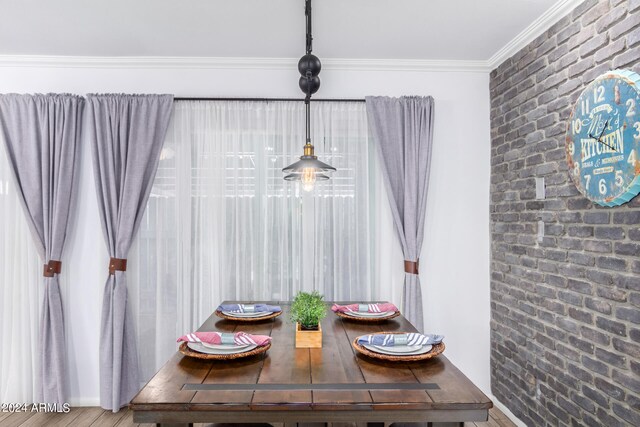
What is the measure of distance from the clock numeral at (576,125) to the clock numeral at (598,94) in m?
0.16

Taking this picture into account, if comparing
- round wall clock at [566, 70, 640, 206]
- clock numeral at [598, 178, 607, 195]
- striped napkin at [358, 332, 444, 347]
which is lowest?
striped napkin at [358, 332, 444, 347]

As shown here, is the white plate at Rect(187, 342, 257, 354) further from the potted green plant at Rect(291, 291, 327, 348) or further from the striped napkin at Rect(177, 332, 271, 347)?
the potted green plant at Rect(291, 291, 327, 348)

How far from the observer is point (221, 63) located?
344 cm

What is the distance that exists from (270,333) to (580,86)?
2133 mm

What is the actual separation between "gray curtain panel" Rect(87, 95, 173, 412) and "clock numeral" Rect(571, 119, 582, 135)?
276cm

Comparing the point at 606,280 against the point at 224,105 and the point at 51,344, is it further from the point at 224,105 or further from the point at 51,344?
the point at 51,344

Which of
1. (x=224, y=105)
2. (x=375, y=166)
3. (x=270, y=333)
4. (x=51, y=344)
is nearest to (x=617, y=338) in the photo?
(x=270, y=333)

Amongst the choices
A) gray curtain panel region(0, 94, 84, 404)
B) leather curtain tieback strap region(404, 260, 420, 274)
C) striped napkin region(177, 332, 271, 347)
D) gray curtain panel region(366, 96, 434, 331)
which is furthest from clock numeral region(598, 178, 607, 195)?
gray curtain panel region(0, 94, 84, 404)

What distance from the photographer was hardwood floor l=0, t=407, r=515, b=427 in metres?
3.05

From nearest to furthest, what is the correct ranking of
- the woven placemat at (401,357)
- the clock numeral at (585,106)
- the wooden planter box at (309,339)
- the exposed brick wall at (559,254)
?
the woven placemat at (401,357)
the wooden planter box at (309,339)
the exposed brick wall at (559,254)
the clock numeral at (585,106)

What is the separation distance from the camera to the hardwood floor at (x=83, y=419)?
3.05m

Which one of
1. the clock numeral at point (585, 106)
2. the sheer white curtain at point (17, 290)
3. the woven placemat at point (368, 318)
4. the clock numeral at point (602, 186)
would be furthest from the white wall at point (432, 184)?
the clock numeral at point (602, 186)

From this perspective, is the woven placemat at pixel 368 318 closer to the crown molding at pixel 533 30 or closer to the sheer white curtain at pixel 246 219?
the sheer white curtain at pixel 246 219

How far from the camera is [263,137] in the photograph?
346 centimetres
